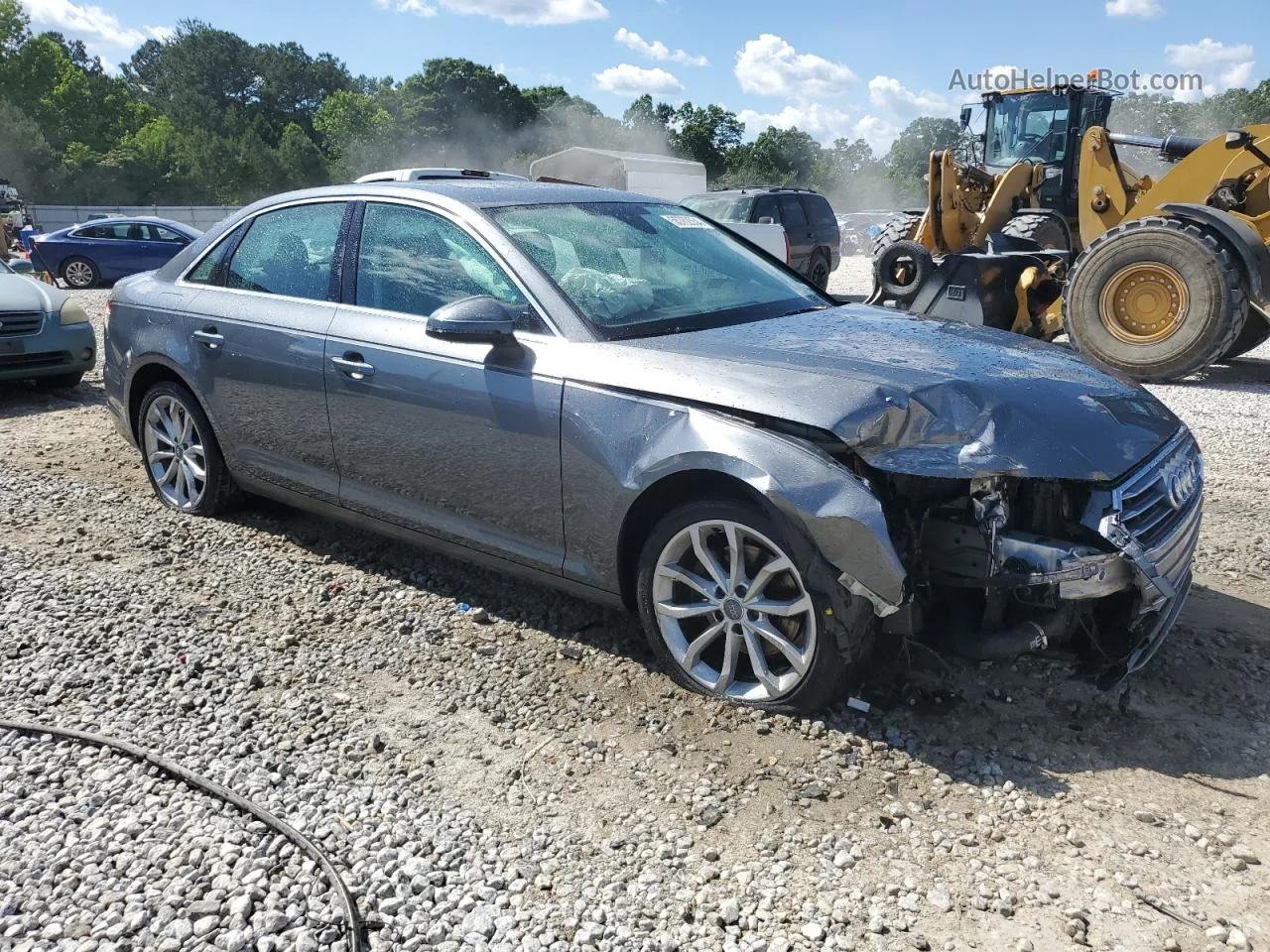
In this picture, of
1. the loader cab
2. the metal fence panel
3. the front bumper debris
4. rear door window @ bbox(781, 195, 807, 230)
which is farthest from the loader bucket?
the metal fence panel

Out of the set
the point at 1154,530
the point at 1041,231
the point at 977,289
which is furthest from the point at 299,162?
the point at 1154,530

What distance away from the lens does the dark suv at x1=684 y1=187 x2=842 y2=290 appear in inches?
666

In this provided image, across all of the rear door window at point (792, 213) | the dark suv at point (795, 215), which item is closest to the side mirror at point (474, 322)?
the dark suv at point (795, 215)

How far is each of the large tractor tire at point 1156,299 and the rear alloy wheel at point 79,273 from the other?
1897 centimetres

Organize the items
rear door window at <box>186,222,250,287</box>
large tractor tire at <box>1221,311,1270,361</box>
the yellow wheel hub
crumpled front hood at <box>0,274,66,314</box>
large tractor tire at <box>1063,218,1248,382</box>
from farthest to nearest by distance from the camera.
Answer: large tractor tire at <box>1221,311,1270,361</box> < the yellow wheel hub < large tractor tire at <box>1063,218,1248,382</box> < crumpled front hood at <box>0,274,66,314</box> < rear door window at <box>186,222,250,287</box>

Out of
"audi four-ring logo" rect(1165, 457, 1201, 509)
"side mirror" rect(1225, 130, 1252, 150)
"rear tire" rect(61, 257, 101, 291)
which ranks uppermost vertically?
"side mirror" rect(1225, 130, 1252, 150)

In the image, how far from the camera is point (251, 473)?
4.84 metres

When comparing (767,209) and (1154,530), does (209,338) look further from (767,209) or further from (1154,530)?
(767,209)

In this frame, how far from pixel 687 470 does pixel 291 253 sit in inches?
98.0

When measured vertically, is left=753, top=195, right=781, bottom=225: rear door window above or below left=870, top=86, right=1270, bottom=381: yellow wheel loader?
above

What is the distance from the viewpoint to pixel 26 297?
27.5 feet

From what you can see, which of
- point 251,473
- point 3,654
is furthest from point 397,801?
point 251,473

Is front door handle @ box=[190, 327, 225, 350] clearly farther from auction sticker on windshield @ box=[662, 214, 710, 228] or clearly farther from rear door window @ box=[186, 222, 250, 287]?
auction sticker on windshield @ box=[662, 214, 710, 228]

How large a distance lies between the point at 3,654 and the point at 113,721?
32.2 inches
